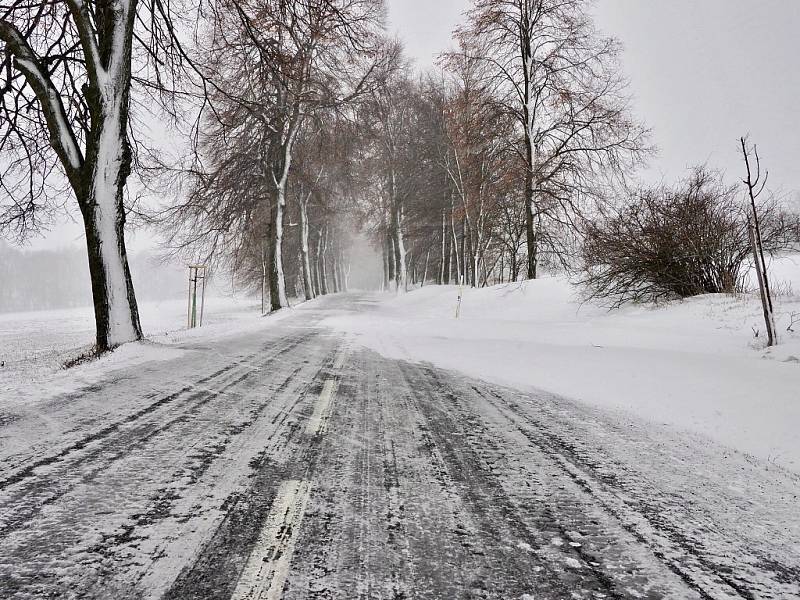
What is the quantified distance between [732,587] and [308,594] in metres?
1.63

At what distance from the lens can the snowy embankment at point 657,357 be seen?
12.7 ft

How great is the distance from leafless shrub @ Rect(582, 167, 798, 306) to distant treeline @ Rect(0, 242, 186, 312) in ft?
347

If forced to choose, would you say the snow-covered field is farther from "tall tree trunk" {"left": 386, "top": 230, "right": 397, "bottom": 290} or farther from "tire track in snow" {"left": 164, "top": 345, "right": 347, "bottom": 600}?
"tall tree trunk" {"left": 386, "top": 230, "right": 397, "bottom": 290}

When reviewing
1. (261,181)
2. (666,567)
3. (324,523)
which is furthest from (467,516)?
(261,181)

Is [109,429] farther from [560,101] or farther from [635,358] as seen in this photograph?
[560,101]

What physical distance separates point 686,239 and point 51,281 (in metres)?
147

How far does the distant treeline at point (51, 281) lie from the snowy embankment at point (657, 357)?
104 metres

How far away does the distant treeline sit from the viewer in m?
108

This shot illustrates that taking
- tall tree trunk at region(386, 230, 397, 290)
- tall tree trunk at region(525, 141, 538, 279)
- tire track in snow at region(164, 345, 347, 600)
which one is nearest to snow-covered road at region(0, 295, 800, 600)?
tire track in snow at region(164, 345, 347, 600)

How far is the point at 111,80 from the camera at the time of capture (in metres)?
6.66

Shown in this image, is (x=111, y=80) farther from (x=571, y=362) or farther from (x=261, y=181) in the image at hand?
(x=261, y=181)

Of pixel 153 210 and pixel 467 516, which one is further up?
pixel 153 210

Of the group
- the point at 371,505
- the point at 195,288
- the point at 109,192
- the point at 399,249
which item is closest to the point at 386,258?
the point at 399,249

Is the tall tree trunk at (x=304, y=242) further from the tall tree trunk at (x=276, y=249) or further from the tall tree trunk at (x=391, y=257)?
the tall tree trunk at (x=391, y=257)
